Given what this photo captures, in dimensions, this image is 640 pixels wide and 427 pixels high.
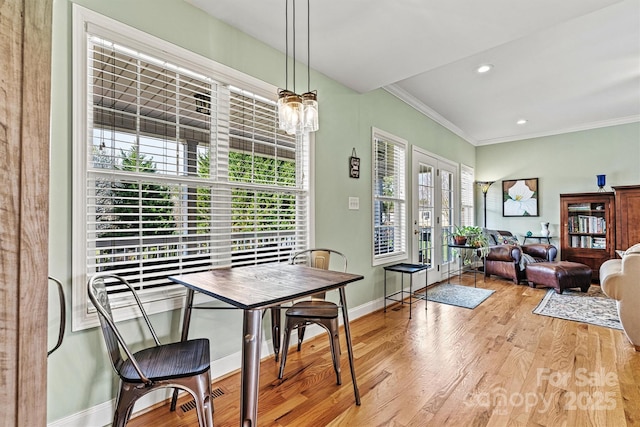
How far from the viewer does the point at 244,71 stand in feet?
7.74

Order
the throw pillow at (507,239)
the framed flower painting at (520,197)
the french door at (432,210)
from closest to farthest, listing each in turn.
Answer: the french door at (432,210) < the throw pillow at (507,239) < the framed flower painting at (520,197)

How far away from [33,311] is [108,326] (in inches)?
42.6

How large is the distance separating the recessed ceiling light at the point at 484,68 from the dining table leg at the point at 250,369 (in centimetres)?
348

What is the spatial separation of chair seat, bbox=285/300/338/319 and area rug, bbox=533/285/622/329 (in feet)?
9.24

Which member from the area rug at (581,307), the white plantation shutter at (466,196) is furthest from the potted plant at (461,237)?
the area rug at (581,307)

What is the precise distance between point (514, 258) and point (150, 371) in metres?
5.21

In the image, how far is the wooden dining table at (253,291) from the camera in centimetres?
132

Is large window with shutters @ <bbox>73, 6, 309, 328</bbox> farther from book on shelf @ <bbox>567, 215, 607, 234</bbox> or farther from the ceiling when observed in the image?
book on shelf @ <bbox>567, 215, 607, 234</bbox>

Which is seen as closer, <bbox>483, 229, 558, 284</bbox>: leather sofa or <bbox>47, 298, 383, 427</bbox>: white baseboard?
<bbox>47, 298, 383, 427</bbox>: white baseboard

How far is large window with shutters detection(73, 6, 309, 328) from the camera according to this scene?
166 centimetres

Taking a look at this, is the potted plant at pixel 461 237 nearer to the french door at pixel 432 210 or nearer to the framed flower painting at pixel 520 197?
the french door at pixel 432 210

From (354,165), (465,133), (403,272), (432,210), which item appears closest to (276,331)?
(403,272)

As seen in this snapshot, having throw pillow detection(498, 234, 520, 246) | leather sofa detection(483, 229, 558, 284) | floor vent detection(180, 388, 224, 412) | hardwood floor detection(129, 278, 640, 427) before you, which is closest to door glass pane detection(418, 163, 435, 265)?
leather sofa detection(483, 229, 558, 284)

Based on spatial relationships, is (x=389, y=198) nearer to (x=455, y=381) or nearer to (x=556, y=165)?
(x=455, y=381)
